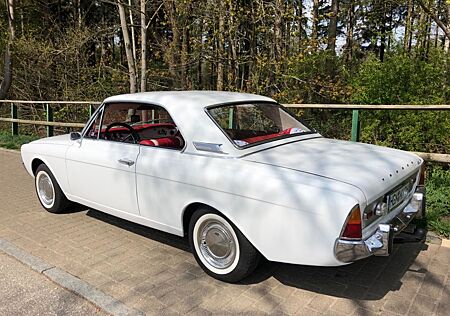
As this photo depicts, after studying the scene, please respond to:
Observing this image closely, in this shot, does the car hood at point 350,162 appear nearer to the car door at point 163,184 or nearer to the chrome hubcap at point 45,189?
the car door at point 163,184

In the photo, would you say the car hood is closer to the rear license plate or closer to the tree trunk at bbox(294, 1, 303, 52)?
the rear license plate

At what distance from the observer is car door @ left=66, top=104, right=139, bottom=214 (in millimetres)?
3889

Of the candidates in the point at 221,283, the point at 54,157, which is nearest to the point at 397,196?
the point at 221,283

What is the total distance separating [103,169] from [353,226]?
2.63 m

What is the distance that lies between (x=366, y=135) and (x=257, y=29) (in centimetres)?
528

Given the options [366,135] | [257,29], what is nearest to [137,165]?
[366,135]

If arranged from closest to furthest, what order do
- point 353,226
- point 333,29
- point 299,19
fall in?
point 353,226
point 299,19
point 333,29

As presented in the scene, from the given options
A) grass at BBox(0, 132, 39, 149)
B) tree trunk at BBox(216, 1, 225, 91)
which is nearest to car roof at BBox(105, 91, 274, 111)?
tree trunk at BBox(216, 1, 225, 91)

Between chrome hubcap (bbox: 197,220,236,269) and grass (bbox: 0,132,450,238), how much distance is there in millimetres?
2369

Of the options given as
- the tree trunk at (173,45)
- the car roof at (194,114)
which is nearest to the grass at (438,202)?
the car roof at (194,114)

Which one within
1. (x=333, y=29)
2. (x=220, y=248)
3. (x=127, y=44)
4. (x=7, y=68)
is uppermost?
(x=333, y=29)

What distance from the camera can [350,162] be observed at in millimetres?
3086

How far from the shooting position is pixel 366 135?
6.77 meters

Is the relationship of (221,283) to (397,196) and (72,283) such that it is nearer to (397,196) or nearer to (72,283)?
(72,283)
